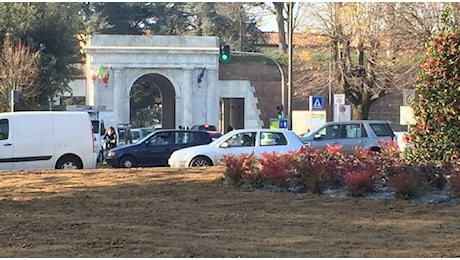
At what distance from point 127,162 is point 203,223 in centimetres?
1462

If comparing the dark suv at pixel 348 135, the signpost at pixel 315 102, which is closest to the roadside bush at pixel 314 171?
the dark suv at pixel 348 135

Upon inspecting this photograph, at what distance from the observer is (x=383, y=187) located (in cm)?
1264

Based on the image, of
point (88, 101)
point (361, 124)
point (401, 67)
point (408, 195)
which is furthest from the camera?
point (88, 101)

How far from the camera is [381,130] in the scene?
2670 centimetres

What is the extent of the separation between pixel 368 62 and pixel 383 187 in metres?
29.9

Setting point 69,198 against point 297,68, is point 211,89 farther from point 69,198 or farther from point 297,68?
point 69,198

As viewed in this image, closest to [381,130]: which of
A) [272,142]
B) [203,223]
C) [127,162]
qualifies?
[272,142]

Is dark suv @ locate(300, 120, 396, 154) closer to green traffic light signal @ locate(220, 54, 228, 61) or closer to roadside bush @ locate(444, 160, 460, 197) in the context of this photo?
green traffic light signal @ locate(220, 54, 228, 61)

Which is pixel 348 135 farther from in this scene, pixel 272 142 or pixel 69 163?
pixel 69 163

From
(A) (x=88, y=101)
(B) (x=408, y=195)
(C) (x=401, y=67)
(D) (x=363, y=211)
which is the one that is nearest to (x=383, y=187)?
(B) (x=408, y=195)

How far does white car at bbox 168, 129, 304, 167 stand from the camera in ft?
68.9

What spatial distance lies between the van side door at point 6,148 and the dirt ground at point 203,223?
6.35m

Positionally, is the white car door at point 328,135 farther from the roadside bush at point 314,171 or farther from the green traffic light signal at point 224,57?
the roadside bush at point 314,171

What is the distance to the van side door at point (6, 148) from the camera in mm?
20188
